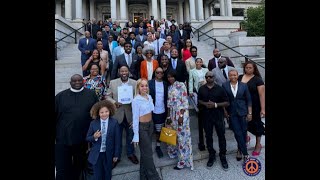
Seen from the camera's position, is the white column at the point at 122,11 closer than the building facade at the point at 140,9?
Yes

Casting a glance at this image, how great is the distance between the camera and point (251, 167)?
4.62 meters

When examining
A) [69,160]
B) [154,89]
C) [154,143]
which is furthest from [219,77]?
[69,160]

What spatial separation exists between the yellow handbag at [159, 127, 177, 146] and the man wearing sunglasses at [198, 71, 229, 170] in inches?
31.2

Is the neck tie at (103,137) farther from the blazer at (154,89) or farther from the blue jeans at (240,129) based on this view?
the blue jeans at (240,129)

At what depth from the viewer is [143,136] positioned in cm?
400

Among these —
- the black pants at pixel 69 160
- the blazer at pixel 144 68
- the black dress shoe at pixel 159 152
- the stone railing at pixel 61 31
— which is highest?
the stone railing at pixel 61 31

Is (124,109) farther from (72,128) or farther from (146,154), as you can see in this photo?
(72,128)

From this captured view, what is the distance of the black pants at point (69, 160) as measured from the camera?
3.64 metres

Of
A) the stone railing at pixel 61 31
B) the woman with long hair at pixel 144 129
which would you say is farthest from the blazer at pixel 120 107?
the stone railing at pixel 61 31

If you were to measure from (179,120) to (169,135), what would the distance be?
0.39 metres
